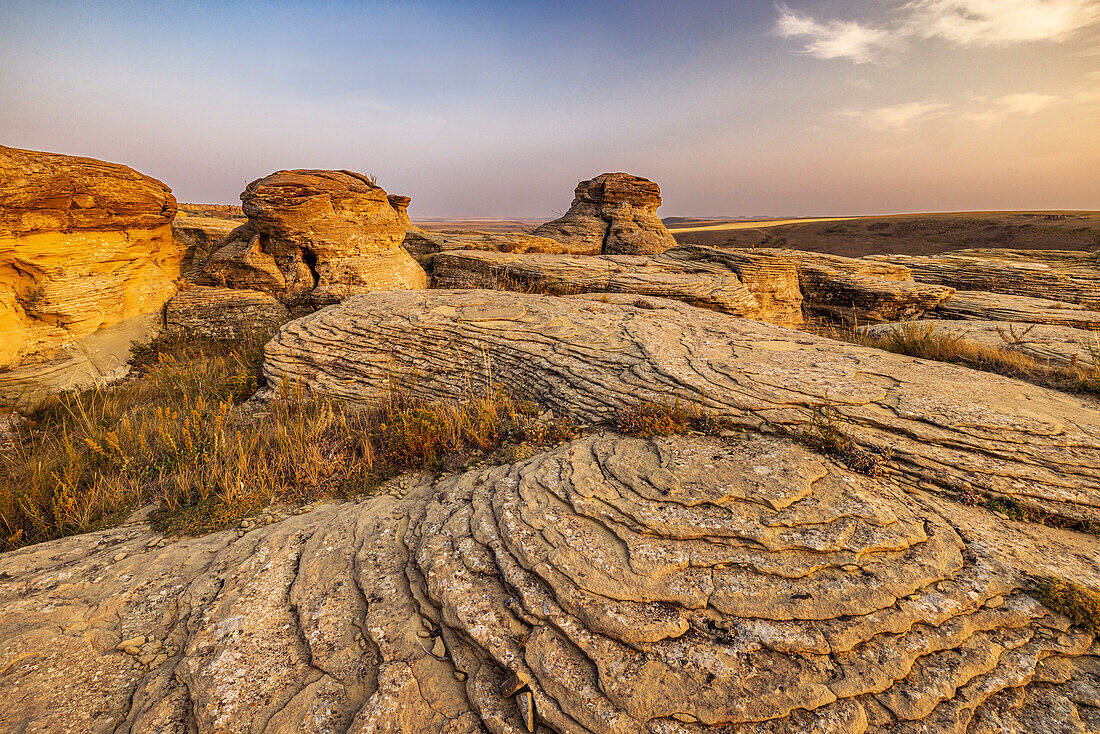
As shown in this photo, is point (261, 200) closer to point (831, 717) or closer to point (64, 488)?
point (64, 488)

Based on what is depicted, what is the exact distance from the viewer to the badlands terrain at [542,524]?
2.05m

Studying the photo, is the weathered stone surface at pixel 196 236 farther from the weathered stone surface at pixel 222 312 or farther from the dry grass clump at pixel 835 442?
the dry grass clump at pixel 835 442

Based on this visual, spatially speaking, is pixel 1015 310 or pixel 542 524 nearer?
pixel 542 524

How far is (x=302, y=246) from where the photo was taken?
9641mm

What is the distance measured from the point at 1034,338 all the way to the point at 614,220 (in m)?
11.9

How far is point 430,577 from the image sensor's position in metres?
2.60

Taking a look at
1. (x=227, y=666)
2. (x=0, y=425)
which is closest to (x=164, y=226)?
(x=0, y=425)

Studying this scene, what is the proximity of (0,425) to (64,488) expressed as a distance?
4799 mm

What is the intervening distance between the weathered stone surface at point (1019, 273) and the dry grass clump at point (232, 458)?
562 inches

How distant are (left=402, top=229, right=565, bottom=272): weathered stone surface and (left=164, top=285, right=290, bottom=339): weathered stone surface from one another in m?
→ 4.01

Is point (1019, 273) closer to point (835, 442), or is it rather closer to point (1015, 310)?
point (1015, 310)

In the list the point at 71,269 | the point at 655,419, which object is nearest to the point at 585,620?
the point at 655,419

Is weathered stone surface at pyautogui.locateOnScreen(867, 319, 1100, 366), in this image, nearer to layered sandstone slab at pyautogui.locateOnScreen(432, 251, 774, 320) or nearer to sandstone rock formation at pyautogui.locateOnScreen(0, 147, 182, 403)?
layered sandstone slab at pyautogui.locateOnScreen(432, 251, 774, 320)

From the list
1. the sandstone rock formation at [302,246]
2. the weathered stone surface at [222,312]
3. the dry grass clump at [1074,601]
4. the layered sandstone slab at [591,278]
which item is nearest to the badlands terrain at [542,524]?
the dry grass clump at [1074,601]
